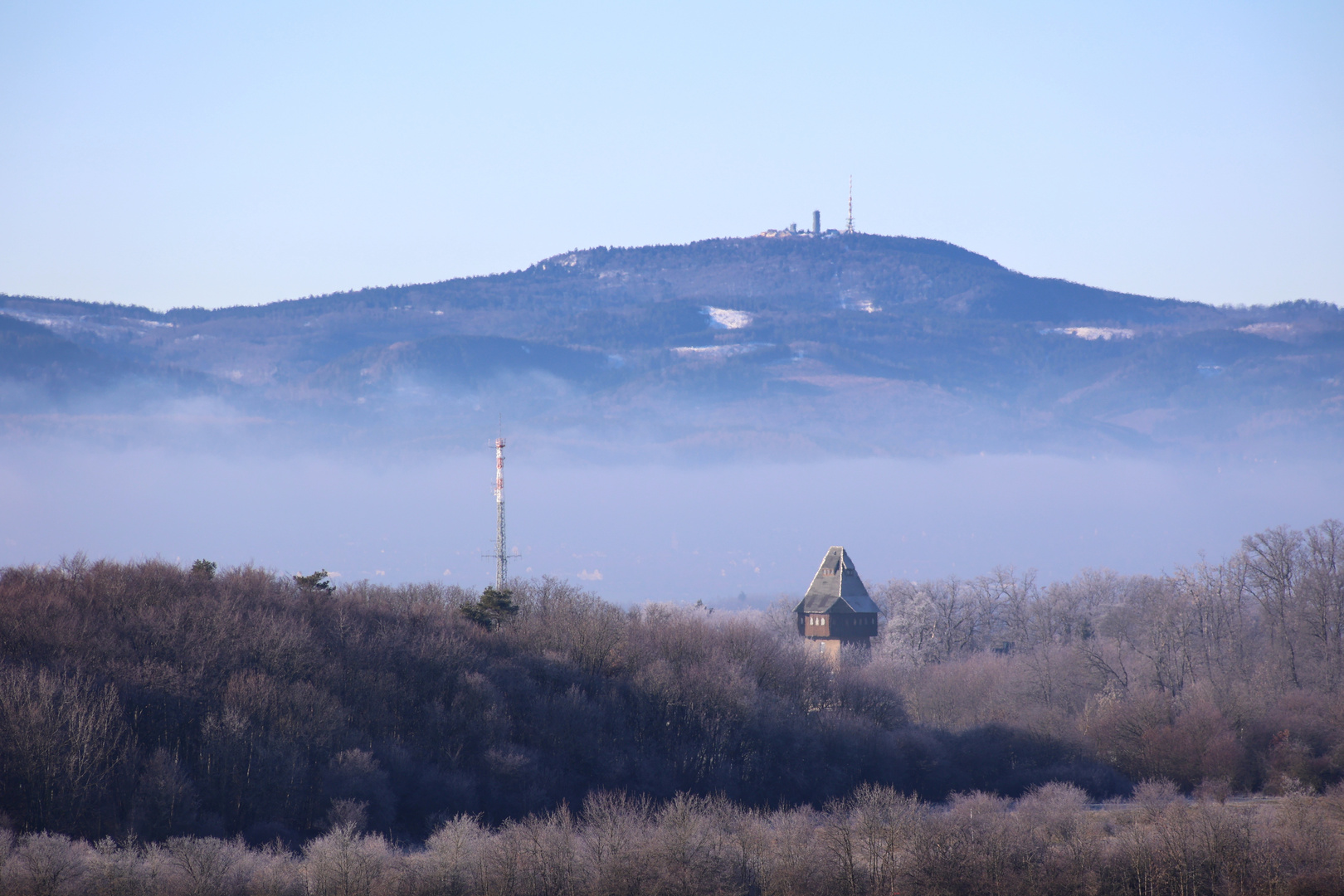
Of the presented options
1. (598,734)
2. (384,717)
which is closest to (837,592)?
(598,734)

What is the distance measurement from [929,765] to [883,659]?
37.9 meters

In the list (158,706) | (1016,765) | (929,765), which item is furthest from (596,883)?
(1016,765)

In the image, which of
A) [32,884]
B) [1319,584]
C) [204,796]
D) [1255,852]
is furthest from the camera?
[1319,584]

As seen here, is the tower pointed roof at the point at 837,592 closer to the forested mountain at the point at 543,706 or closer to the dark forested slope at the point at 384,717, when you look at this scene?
the forested mountain at the point at 543,706

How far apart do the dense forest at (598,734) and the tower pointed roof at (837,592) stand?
2085cm

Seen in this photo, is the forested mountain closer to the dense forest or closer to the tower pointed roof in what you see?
the dense forest

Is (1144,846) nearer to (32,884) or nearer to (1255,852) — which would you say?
(1255,852)

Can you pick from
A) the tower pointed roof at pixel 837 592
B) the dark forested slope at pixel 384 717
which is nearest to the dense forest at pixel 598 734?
the dark forested slope at pixel 384 717

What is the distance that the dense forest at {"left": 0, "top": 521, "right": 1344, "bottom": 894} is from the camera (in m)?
52.6

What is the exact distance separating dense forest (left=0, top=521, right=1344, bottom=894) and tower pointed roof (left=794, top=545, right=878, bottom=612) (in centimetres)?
2085

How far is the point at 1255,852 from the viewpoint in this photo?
52.0 meters

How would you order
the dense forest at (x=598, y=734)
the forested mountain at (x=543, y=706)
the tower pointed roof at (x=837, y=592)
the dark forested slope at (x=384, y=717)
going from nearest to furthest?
the dense forest at (x=598, y=734) → the dark forested slope at (x=384, y=717) → the forested mountain at (x=543, y=706) → the tower pointed roof at (x=837, y=592)

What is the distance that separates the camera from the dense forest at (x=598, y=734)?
52594mm

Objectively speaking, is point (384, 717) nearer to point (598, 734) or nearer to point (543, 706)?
point (543, 706)
